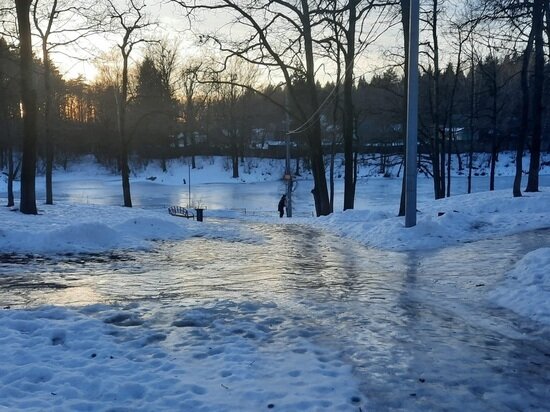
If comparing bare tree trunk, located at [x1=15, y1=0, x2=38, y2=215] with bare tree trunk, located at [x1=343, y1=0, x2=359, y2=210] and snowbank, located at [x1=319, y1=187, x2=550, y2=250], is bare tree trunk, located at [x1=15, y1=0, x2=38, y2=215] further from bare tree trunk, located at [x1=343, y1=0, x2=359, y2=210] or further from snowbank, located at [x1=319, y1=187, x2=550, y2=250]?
bare tree trunk, located at [x1=343, y1=0, x2=359, y2=210]

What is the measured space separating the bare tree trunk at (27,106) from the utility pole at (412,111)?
37.7 ft

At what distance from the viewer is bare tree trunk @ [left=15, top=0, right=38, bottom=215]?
656 inches

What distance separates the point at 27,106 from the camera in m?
16.8

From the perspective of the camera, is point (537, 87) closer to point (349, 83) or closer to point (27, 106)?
point (349, 83)

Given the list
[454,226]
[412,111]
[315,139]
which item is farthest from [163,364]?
[315,139]

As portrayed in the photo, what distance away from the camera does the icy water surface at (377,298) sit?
454cm

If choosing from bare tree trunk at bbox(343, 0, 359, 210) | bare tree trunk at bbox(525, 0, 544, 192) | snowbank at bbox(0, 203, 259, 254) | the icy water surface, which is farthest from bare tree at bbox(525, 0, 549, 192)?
snowbank at bbox(0, 203, 259, 254)

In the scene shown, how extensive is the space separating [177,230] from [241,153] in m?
60.4

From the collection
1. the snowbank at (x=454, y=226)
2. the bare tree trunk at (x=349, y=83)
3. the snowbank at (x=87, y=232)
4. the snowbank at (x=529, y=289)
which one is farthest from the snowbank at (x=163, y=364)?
the bare tree trunk at (x=349, y=83)

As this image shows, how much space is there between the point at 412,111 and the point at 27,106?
11906 mm

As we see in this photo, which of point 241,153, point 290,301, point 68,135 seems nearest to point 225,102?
point 241,153

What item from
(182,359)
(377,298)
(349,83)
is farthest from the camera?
(349,83)

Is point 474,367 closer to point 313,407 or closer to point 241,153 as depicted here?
point 313,407

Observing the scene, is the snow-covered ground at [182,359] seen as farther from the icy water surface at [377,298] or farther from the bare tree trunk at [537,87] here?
the bare tree trunk at [537,87]
